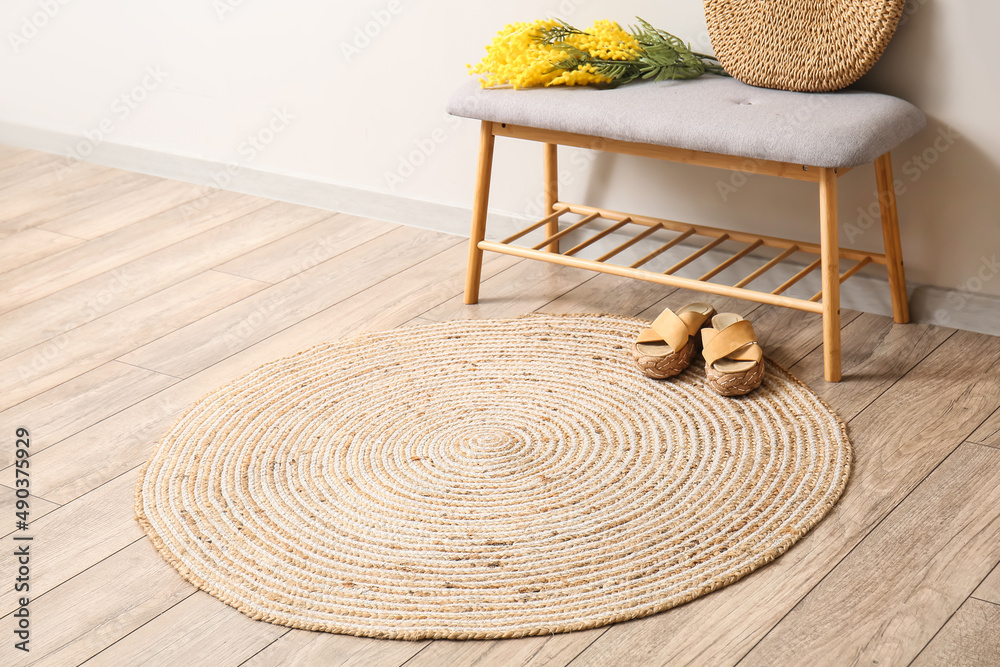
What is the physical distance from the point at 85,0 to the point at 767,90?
2.24 meters

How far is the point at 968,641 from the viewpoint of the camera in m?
1.24

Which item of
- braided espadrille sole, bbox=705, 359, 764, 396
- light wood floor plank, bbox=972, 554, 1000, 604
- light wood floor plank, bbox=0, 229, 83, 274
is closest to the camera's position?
light wood floor plank, bbox=972, 554, 1000, 604

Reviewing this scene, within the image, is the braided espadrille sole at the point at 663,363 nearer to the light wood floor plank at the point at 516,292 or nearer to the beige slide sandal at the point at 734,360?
→ the beige slide sandal at the point at 734,360

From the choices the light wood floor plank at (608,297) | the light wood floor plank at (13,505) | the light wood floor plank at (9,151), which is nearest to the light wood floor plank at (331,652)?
the light wood floor plank at (13,505)

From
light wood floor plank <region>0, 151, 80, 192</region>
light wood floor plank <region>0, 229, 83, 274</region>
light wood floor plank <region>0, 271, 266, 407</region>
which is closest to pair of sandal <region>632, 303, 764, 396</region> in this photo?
light wood floor plank <region>0, 271, 266, 407</region>

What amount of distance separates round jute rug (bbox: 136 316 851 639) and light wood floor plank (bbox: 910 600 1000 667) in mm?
242

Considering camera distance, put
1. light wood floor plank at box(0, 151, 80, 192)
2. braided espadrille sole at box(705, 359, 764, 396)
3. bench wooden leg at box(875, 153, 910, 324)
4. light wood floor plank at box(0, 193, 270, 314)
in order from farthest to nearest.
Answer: light wood floor plank at box(0, 151, 80, 192) → light wood floor plank at box(0, 193, 270, 314) → bench wooden leg at box(875, 153, 910, 324) → braided espadrille sole at box(705, 359, 764, 396)

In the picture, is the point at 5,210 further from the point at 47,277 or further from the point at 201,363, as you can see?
the point at 201,363

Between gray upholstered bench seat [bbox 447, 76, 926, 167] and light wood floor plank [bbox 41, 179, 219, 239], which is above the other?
gray upholstered bench seat [bbox 447, 76, 926, 167]

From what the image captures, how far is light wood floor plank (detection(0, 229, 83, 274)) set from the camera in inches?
102

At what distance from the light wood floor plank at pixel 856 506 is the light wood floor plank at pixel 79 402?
3.52 ft

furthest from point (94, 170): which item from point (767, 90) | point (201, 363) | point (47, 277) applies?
point (767, 90)

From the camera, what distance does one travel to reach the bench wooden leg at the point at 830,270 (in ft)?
5.75

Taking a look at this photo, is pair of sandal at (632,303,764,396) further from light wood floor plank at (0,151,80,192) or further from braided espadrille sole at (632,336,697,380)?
light wood floor plank at (0,151,80,192)
